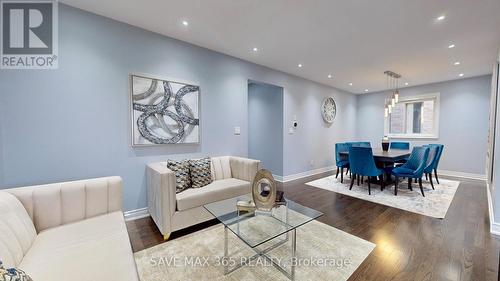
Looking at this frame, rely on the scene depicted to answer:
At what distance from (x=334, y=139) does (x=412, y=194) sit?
2.73 metres

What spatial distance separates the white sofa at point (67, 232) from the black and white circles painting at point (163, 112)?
3.02 feet

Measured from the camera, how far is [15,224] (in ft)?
4.25

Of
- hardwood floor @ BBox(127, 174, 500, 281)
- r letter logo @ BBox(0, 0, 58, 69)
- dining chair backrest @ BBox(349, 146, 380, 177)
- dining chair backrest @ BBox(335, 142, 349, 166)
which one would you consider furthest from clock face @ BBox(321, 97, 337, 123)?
r letter logo @ BBox(0, 0, 58, 69)

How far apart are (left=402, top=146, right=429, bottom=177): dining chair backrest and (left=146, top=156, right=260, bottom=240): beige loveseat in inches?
114

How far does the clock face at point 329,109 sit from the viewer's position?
18.5ft

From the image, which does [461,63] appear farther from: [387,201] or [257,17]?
[257,17]

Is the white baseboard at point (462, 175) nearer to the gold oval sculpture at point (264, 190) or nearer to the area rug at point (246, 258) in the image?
the area rug at point (246, 258)

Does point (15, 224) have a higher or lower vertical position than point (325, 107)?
lower

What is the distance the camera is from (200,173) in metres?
2.71

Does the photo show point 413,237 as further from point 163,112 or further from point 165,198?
point 163,112

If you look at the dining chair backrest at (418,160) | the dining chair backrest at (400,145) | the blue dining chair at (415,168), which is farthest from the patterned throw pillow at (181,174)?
the dining chair backrest at (400,145)

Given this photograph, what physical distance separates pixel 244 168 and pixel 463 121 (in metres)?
6.02

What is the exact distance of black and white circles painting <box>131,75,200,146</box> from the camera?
2.64 meters

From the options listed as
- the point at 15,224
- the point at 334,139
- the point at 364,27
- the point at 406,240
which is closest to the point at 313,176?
the point at 334,139
